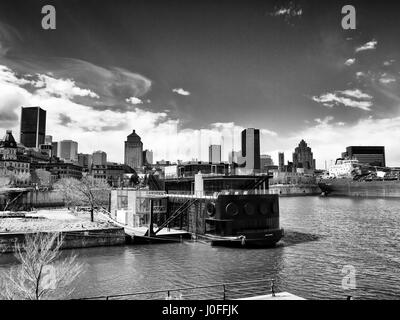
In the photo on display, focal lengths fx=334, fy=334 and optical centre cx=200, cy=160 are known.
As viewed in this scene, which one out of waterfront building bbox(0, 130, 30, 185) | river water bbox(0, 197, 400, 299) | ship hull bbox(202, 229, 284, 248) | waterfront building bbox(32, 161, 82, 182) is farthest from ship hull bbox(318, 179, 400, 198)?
waterfront building bbox(0, 130, 30, 185)

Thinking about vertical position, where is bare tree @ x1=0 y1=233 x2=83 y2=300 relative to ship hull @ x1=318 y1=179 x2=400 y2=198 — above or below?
below

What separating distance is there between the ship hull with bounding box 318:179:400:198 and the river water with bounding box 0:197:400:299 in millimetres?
130040

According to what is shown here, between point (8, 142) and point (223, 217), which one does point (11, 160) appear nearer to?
point (8, 142)

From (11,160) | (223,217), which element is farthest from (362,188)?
(11,160)

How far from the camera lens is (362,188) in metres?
175

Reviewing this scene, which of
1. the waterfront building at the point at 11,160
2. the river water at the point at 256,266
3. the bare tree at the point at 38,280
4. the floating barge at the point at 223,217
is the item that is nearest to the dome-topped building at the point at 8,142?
the waterfront building at the point at 11,160

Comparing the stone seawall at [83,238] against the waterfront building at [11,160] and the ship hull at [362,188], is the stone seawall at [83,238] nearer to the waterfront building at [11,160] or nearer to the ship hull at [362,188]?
the waterfront building at [11,160]

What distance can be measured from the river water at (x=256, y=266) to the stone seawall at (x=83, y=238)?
61.8 inches

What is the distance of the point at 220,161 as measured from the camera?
72062 mm

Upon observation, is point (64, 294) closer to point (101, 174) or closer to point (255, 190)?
point (255, 190)

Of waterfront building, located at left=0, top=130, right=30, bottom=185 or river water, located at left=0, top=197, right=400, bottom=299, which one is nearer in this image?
river water, located at left=0, top=197, right=400, bottom=299

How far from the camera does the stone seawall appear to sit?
3869cm

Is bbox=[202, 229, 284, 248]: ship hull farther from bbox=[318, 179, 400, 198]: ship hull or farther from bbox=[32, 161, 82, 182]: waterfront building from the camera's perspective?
bbox=[32, 161, 82, 182]: waterfront building

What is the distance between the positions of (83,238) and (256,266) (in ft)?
74.5
